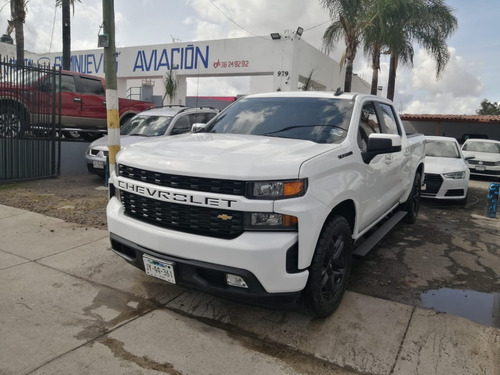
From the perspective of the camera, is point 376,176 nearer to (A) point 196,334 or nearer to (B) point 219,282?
(B) point 219,282

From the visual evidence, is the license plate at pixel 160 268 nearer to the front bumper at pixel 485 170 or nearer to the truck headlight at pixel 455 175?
the truck headlight at pixel 455 175

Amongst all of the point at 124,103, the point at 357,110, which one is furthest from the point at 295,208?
the point at 124,103

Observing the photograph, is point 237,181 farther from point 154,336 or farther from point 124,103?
point 124,103

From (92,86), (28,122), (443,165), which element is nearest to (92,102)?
(92,86)

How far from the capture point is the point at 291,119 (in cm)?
404

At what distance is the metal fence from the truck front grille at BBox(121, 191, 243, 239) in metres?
6.59

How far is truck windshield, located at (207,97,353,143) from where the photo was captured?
3.79 m

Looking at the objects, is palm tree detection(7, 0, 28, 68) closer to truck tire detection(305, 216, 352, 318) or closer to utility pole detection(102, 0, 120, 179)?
utility pole detection(102, 0, 120, 179)

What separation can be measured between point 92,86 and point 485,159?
12.8m

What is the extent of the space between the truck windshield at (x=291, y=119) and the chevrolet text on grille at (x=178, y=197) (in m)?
1.27

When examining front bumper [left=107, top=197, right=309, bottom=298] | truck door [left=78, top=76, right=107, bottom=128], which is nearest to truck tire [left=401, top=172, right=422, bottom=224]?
front bumper [left=107, top=197, right=309, bottom=298]

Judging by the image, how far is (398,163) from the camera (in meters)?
5.08

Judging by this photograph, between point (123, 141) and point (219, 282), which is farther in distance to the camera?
point (123, 141)

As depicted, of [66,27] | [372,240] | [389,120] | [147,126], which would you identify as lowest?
[372,240]
